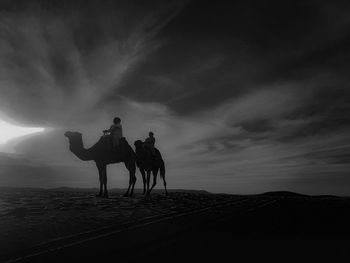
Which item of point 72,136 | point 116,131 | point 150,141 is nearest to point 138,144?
point 150,141

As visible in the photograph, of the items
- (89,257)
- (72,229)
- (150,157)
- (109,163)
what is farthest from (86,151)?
(89,257)

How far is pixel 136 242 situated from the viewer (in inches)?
244

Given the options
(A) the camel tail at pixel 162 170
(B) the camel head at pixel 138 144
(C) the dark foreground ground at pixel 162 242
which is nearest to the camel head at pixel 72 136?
(B) the camel head at pixel 138 144

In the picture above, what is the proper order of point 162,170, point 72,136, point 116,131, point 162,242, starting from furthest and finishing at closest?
point 162,170, point 72,136, point 116,131, point 162,242

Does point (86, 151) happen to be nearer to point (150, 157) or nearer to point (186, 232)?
point (150, 157)

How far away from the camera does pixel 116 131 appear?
21.1m

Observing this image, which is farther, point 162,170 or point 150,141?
point 162,170

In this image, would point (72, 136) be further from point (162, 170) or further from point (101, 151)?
point (162, 170)

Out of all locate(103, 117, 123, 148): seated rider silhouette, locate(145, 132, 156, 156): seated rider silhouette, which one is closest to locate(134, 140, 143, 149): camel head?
locate(145, 132, 156, 156): seated rider silhouette

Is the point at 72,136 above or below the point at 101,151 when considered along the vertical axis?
above

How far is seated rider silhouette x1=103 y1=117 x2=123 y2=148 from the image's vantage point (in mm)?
20891

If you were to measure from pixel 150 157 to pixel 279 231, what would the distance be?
16759 millimetres

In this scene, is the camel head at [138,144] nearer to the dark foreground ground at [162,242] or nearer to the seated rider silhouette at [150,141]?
the seated rider silhouette at [150,141]

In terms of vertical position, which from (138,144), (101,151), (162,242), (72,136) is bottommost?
(162,242)
